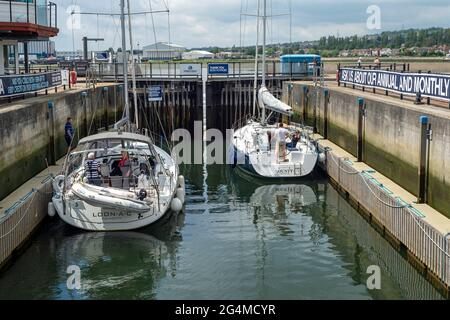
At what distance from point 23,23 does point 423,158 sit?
19.4 m

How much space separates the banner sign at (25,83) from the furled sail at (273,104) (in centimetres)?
1095

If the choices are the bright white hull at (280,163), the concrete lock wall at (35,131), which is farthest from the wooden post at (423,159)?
the concrete lock wall at (35,131)

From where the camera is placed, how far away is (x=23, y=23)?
29.5 m

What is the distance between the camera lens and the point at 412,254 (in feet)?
55.2

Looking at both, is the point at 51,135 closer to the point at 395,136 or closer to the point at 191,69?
the point at 395,136

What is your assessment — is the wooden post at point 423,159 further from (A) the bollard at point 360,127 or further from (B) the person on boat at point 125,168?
(B) the person on boat at point 125,168

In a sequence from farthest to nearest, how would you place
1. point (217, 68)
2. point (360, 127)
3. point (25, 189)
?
point (217, 68) → point (360, 127) → point (25, 189)

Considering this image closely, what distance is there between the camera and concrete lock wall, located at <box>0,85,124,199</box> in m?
21.5

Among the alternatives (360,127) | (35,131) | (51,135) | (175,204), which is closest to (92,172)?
(175,204)

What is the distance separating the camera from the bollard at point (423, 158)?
18.8m

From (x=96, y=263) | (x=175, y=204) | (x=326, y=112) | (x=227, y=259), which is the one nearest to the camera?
(x=96, y=263)

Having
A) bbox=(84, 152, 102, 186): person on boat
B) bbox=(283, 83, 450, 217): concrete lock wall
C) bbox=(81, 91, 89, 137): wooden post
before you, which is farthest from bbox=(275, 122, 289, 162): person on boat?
bbox=(81, 91, 89, 137): wooden post

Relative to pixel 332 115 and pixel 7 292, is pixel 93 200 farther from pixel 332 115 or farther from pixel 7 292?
pixel 332 115
